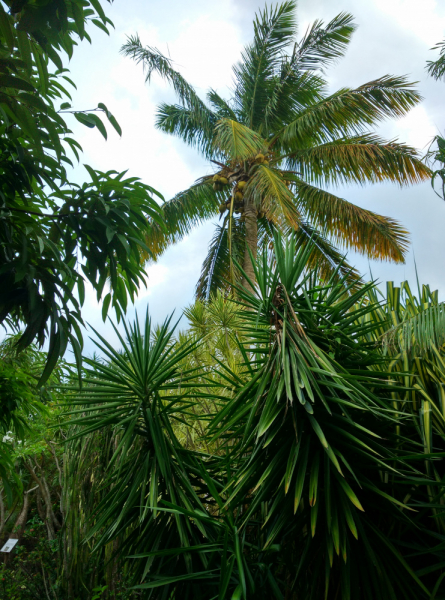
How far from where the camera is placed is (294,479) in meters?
2.78

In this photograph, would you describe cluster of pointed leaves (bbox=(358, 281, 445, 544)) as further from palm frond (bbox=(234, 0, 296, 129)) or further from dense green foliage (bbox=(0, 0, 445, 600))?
palm frond (bbox=(234, 0, 296, 129))

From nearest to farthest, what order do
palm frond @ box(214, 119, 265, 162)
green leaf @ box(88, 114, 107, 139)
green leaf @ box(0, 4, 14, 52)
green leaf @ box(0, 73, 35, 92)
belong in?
1. green leaf @ box(0, 4, 14, 52)
2. green leaf @ box(0, 73, 35, 92)
3. green leaf @ box(88, 114, 107, 139)
4. palm frond @ box(214, 119, 265, 162)

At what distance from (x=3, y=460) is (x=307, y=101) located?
9822 millimetres

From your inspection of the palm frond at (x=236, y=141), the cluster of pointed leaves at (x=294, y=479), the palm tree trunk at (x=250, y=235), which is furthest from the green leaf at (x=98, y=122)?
the palm tree trunk at (x=250, y=235)

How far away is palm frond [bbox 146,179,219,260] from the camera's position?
33.2 ft

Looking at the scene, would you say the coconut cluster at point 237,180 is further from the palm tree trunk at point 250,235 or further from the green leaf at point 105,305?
the green leaf at point 105,305

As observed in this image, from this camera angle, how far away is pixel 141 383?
11.4 ft

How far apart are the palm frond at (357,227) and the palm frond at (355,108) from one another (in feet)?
4.14

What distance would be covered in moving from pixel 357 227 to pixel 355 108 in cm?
228

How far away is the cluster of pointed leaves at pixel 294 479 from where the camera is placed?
252cm

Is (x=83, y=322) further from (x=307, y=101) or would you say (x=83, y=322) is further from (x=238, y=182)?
(x=307, y=101)

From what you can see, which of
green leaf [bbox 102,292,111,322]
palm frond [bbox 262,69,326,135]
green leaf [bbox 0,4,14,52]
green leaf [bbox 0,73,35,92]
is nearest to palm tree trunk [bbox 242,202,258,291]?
palm frond [bbox 262,69,326,135]

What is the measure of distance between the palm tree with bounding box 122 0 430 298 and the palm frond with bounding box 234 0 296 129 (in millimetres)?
22

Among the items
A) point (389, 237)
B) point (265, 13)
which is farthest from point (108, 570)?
point (265, 13)
